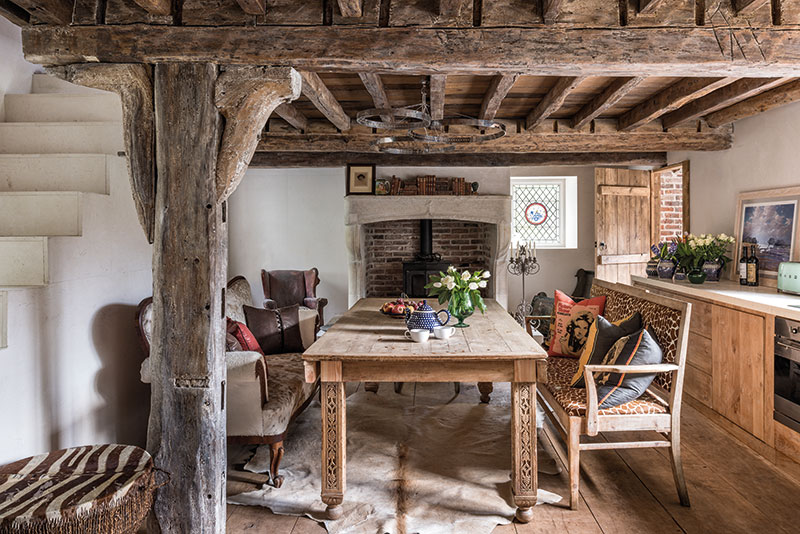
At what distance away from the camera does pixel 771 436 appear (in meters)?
2.84

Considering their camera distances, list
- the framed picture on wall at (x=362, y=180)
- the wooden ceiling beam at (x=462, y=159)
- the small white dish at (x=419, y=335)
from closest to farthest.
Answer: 1. the small white dish at (x=419, y=335)
2. the wooden ceiling beam at (x=462, y=159)
3. the framed picture on wall at (x=362, y=180)

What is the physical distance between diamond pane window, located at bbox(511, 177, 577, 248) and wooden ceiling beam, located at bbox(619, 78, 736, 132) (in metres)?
2.84

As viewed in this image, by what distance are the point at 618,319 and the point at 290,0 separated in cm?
245

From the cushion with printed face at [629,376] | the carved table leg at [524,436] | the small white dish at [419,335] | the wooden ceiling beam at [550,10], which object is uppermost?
the wooden ceiling beam at [550,10]

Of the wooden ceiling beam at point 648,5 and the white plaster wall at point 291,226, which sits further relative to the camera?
the white plaster wall at point 291,226

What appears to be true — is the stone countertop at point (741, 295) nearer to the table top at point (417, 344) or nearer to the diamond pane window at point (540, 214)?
the table top at point (417, 344)

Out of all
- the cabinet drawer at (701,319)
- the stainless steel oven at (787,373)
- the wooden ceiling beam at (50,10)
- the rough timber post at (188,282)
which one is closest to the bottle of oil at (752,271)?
the cabinet drawer at (701,319)

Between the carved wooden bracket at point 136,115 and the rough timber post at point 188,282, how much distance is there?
2.8 inches

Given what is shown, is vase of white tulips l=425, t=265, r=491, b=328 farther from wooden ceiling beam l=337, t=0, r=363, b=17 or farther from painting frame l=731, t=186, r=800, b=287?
painting frame l=731, t=186, r=800, b=287

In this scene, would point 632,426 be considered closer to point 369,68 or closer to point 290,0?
point 369,68

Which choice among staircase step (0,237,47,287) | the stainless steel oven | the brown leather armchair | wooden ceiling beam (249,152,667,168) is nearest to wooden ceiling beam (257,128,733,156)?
wooden ceiling beam (249,152,667,168)

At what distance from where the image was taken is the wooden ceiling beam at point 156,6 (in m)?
1.91

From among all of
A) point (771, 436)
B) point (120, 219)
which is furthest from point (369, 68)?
point (771, 436)

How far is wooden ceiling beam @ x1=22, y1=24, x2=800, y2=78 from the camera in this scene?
203 cm
